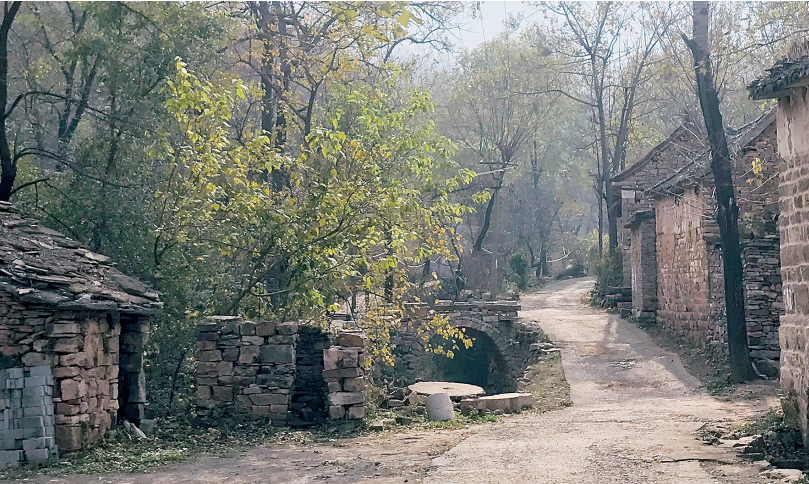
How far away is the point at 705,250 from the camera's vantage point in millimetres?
18797

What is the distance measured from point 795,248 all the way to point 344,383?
Answer: 6646 mm

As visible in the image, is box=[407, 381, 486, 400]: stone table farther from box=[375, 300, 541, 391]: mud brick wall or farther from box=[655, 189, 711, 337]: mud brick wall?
box=[655, 189, 711, 337]: mud brick wall

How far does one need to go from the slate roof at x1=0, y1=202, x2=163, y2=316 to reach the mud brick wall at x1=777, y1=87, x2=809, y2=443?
817cm

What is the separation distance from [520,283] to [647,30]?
536 inches

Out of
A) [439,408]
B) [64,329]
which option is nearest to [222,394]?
[64,329]

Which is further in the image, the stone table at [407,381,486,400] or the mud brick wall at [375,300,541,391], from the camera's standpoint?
the mud brick wall at [375,300,541,391]

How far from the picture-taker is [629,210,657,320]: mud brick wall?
79.2ft

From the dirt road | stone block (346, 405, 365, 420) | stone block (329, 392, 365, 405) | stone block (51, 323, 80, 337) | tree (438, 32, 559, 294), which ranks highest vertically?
tree (438, 32, 559, 294)

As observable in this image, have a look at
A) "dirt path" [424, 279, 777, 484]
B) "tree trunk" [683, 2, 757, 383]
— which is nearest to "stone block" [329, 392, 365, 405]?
"dirt path" [424, 279, 777, 484]

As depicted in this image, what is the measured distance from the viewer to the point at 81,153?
13398 mm

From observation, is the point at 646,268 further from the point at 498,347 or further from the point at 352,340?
the point at 352,340

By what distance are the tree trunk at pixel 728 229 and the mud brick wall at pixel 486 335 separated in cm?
716

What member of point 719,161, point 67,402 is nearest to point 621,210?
point 719,161

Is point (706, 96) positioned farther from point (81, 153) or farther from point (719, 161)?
point (81, 153)
